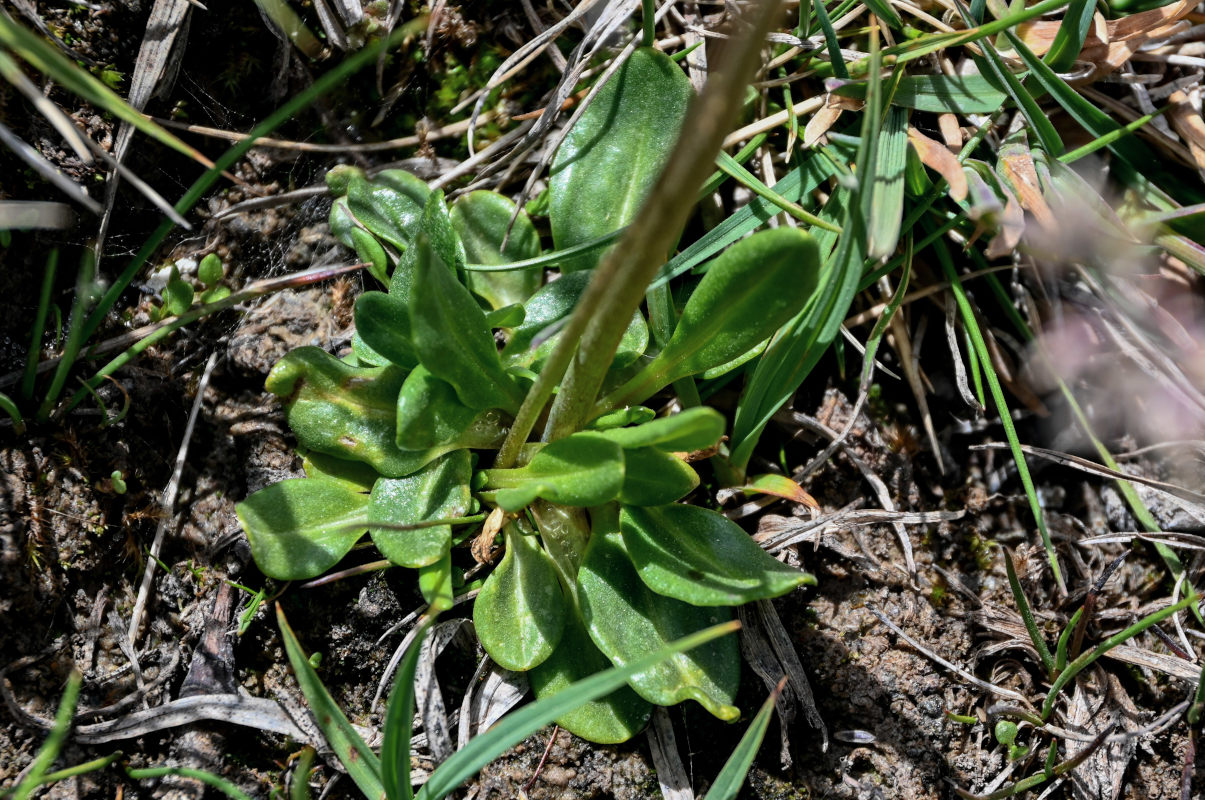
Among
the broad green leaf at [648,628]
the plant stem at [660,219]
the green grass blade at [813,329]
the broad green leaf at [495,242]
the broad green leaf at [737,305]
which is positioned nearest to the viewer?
the plant stem at [660,219]

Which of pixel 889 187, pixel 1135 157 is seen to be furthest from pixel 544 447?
pixel 1135 157

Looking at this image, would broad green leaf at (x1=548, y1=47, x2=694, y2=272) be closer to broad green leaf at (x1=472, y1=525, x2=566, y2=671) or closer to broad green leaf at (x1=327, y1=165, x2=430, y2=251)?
broad green leaf at (x1=327, y1=165, x2=430, y2=251)

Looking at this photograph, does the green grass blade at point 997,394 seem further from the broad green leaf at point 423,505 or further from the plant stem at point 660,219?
the broad green leaf at point 423,505

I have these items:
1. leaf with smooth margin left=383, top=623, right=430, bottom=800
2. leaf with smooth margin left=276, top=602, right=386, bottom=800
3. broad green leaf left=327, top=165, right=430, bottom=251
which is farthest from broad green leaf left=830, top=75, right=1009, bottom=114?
leaf with smooth margin left=276, top=602, right=386, bottom=800

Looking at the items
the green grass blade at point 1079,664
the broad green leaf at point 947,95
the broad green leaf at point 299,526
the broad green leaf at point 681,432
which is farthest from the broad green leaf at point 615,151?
the green grass blade at point 1079,664

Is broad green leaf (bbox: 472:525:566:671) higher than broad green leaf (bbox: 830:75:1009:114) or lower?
lower

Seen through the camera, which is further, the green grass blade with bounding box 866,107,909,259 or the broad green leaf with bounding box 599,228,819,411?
the green grass blade with bounding box 866,107,909,259

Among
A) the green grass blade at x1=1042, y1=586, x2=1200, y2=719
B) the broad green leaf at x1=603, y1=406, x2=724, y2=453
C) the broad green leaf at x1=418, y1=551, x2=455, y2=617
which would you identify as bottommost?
the green grass blade at x1=1042, y1=586, x2=1200, y2=719
